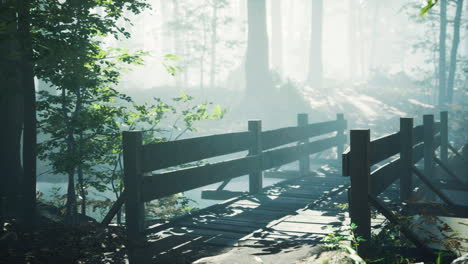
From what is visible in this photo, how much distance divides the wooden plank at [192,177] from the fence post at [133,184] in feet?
0.43

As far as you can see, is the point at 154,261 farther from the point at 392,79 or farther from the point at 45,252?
the point at 392,79

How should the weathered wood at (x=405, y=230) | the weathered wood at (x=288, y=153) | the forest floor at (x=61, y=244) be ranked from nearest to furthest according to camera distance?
the forest floor at (x=61, y=244), the weathered wood at (x=405, y=230), the weathered wood at (x=288, y=153)

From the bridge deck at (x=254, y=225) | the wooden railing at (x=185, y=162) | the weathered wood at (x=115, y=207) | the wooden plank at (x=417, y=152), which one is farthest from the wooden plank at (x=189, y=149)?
the wooden plank at (x=417, y=152)

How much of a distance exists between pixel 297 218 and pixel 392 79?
3981 centimetres

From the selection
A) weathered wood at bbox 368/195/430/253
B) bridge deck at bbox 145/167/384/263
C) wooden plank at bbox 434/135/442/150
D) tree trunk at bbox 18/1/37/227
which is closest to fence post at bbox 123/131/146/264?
bridge deck at bbox 145/167/384/263

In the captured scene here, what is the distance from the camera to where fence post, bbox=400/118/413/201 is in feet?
26.4

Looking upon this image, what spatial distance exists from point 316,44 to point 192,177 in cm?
3702

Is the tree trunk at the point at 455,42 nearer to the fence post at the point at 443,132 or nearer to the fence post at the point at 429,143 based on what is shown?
the fence post at the point at 443,132

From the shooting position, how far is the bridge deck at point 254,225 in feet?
18.9

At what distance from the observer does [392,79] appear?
4406 centimetres

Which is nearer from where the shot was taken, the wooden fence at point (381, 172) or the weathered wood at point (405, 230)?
the weathered wood at point (405, 230)

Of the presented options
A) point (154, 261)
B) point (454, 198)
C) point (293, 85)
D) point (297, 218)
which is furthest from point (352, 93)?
point (154, 261)

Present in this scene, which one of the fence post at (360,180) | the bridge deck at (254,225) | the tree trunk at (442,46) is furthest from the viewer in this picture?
the tree trunk at (442,46)

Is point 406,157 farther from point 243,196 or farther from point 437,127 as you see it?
point 437,127
